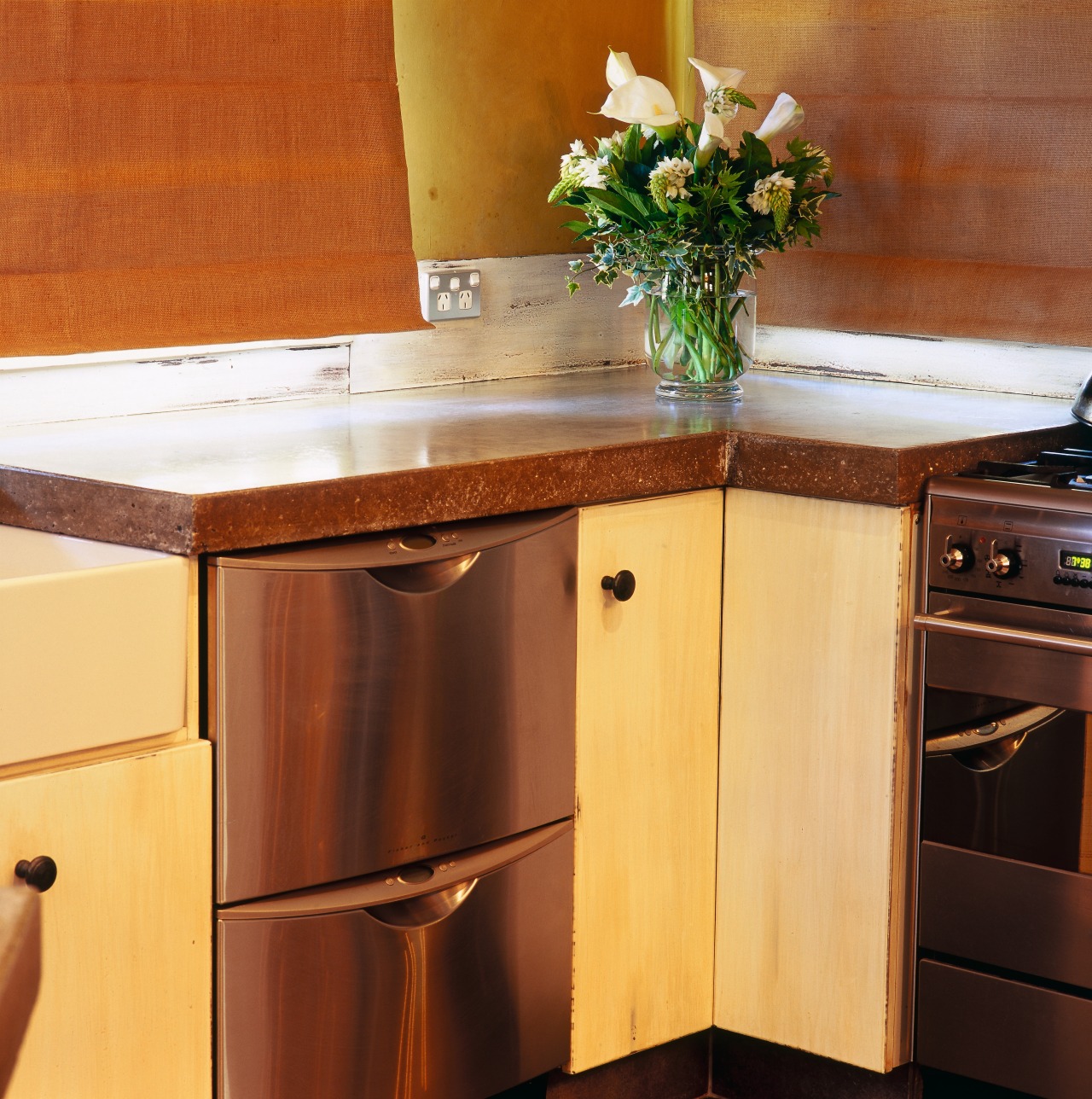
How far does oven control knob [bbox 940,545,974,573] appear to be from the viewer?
203cm

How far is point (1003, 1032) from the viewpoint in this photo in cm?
208

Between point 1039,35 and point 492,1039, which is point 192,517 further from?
point 1039,35

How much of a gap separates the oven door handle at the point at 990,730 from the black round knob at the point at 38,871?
105 centimetres

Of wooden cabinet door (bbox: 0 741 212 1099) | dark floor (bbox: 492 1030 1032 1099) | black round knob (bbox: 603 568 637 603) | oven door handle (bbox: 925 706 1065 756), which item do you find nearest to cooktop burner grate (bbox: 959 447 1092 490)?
oven door handle (bbox: 925 706 1065 756)

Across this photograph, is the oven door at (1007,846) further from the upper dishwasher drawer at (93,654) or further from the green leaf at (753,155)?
the upper dishwasher drawer at (93,654)

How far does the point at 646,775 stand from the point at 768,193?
86 cm

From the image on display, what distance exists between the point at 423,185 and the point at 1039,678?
1.26m

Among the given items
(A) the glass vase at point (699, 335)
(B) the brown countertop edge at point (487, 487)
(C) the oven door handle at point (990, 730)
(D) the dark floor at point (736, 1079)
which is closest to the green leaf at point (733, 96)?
(A) the glass vase at point (699, 335)

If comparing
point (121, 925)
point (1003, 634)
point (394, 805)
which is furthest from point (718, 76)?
point (121, 925)

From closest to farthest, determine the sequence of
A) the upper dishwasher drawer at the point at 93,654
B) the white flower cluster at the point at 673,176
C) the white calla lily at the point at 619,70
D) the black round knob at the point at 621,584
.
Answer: the upper dishwasher drawer at the point at 93,654 → the black round knob at the point at 621,584 → the white flower cluster at the point at 673,176 → the white calla lily at the point at 619,70

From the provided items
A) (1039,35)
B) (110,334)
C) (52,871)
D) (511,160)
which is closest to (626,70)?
(511,160)

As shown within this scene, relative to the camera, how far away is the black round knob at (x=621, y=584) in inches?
82.0

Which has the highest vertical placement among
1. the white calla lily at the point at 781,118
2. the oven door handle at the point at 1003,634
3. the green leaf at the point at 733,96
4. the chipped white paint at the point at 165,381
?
the green leaf at the point at 733,96

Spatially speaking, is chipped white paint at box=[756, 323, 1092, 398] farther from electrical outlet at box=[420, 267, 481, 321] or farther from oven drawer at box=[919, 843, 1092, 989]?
oven drawer at box=[919, 843, 1092, 989]
